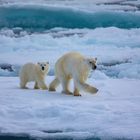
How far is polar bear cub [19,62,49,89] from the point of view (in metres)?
7.75

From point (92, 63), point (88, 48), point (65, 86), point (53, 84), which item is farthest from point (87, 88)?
point (88, 48)

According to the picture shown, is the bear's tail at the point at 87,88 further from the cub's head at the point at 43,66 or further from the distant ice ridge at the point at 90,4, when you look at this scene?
the distant ice ridge at the point at 90,4

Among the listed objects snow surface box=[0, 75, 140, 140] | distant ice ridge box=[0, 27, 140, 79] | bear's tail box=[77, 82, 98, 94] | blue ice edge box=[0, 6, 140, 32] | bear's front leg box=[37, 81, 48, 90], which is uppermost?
blue ice edge box=[0, 6, 140, 32]

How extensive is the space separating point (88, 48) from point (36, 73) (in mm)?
8134

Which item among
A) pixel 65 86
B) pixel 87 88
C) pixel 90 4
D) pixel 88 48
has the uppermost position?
pixel 90 4

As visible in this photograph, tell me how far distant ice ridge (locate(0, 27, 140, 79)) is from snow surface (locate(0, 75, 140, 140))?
6.10m

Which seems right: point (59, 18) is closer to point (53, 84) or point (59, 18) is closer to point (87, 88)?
point (53, 84)

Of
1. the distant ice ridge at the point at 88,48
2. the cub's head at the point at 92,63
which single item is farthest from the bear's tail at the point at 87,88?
the distant ice ridge at the point at 88,48

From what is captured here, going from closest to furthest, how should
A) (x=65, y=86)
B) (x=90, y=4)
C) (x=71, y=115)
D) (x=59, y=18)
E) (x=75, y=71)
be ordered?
(x=71, y=115) → (x=75, y=71) → (x=65, y=86) → (x=59, y=18) → (x=90, y=4)

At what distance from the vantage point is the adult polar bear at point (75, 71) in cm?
659

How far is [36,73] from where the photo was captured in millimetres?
7855

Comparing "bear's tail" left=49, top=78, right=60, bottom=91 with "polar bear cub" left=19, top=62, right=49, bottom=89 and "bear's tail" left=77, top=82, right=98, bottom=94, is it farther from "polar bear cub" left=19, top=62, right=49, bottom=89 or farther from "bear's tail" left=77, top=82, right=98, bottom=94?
"bear's tail" left=77, top=82, right=98, bottom=94

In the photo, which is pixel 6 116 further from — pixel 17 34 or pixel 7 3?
pixel 7 3

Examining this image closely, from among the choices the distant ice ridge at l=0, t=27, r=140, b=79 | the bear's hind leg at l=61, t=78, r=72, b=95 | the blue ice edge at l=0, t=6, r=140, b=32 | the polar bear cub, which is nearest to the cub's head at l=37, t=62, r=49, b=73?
the polar bear cub
